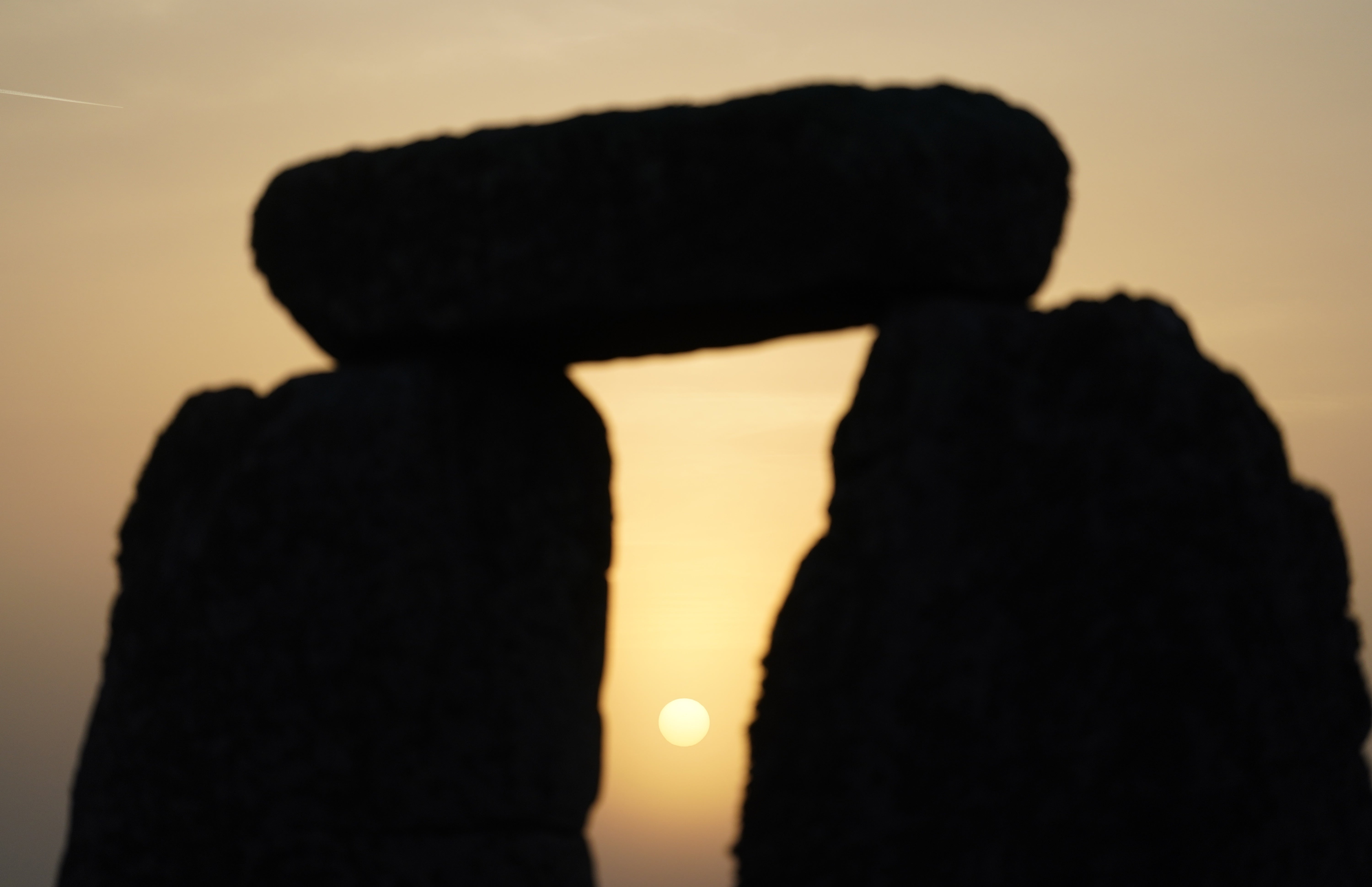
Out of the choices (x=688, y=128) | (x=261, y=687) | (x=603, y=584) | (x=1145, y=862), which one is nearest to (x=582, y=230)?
(x=688, y=128)

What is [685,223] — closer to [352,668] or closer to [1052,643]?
[1052,643]

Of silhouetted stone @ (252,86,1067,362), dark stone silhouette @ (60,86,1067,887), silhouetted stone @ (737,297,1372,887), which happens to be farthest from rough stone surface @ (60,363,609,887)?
silhouetted stone @ (737,297,1372,887)

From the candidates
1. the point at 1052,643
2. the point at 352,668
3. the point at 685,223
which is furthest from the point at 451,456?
the point at 1052,643

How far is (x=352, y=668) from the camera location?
3752 millimetres

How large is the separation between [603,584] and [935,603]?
1291mm

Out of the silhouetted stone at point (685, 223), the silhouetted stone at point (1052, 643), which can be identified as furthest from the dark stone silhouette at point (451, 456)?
the silhouetted stone at point (1052, 643)

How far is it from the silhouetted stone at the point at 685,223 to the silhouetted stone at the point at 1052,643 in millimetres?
252

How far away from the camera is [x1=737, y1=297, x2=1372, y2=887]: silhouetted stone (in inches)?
123

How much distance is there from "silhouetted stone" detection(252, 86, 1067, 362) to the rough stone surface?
0.28m

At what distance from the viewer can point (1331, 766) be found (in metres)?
3.39

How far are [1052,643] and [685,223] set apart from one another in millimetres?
1220

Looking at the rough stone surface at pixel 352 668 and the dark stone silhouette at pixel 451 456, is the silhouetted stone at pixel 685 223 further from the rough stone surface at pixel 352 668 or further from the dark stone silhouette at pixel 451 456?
the rough stone surface at pixel 352 668

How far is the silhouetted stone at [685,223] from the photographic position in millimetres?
3410

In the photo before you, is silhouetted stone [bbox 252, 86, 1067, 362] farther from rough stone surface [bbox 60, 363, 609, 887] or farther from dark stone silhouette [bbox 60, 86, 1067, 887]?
rough stone surface [bbox 60, 363, 609, 887]
